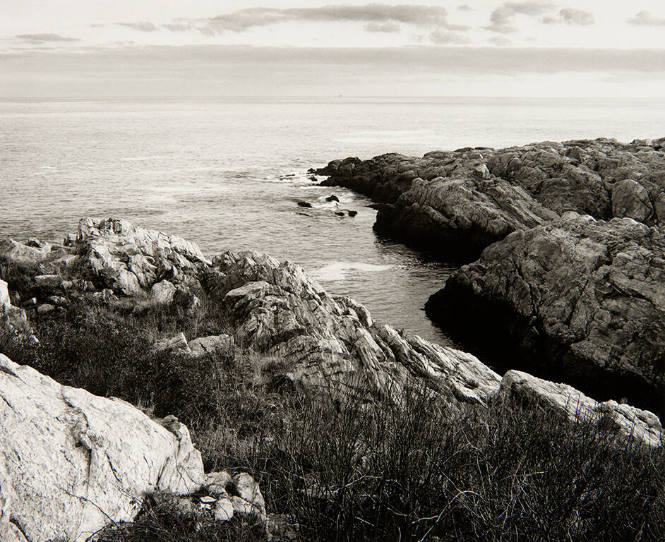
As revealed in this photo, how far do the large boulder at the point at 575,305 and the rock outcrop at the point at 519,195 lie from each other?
12712 mm

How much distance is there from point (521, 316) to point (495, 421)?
77.2 ft

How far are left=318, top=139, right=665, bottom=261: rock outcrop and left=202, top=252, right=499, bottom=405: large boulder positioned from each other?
28.1m

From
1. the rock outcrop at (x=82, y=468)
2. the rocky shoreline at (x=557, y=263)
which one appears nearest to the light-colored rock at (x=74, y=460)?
the rock outcrop at (x=82, y=468)

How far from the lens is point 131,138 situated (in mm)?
152125

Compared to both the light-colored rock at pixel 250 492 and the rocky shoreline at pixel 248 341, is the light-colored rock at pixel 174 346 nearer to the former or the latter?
the rocky shoreline at pixel 248 341

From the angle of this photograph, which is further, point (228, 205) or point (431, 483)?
point (228, 205)

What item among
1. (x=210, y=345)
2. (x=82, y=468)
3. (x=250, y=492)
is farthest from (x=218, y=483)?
(x=210, y=345)

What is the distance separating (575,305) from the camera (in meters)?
29.2

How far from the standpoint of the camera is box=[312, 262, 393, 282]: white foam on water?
4194 centimetres

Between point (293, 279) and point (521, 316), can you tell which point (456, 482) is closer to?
point (293, 279)

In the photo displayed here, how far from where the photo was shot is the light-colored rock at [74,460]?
6348mm

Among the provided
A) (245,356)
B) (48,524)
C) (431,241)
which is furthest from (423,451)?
(431,241)

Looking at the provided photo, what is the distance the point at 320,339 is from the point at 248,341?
2.37 m

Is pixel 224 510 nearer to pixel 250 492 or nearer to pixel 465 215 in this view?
pixel 250 492
